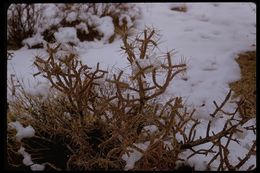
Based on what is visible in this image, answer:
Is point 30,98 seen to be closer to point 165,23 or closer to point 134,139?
point 134,139

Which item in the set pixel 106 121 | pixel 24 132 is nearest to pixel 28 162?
pixel 24 132

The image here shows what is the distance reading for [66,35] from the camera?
13.1ft

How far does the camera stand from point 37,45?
158 inches

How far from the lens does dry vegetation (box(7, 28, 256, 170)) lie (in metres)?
2.18

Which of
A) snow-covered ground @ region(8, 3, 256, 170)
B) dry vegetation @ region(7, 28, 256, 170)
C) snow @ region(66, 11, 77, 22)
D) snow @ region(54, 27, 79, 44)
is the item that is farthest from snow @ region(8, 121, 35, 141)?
snow @ region(66, 11, 77, 22)

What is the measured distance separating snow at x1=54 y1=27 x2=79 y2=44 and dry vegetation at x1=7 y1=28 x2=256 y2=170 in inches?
40.6

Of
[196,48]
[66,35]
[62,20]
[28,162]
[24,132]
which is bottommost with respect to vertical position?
[28,162]

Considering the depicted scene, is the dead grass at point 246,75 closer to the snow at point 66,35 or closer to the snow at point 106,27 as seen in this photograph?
the snow at point 106,27

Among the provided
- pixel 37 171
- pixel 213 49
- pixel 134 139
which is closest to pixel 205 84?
pixel 213 49

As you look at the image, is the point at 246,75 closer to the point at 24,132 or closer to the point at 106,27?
the point at 106,27

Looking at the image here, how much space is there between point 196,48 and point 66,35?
1200 millimetres

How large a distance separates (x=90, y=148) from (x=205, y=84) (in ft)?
4.24

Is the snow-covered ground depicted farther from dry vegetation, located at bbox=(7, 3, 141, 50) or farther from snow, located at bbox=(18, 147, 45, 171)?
snow, located at bbox=(18, 147, 45, 171)

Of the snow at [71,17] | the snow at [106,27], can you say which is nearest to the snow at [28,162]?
the snow at [106,27]
